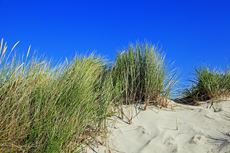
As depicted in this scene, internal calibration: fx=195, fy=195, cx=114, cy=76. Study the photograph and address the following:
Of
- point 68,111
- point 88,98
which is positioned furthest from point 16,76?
point 88,98

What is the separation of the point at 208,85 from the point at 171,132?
1.85 m

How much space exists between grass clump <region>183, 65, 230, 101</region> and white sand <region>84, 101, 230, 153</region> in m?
0.64

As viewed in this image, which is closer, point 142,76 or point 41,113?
point 41,113

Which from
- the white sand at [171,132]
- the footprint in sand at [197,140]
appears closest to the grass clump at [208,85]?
the white sand at [171,132]

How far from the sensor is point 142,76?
11.7ft

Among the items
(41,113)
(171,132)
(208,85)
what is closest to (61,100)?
(41,113)

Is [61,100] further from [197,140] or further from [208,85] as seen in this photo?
[208,85]

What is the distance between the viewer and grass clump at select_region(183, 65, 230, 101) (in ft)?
13.1

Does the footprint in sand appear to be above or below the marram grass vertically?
below

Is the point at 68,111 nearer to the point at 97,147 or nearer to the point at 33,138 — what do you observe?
the point at 33,138

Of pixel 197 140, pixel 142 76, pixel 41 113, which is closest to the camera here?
pixel 41 113

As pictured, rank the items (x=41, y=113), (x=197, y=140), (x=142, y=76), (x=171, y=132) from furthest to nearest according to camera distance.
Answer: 1. (x=142, y=76)
2. (x=171, y=132)
3. (x=197, y=140)
4. (x=41, y=113)

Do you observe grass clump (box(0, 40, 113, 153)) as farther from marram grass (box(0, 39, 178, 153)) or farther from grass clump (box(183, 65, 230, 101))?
grass clump (box(183, 65, 230, 101))

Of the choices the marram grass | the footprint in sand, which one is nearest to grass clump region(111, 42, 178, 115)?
the marram grass
